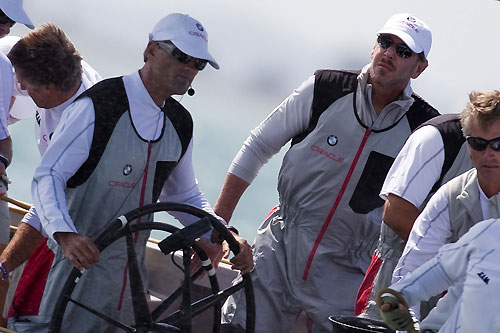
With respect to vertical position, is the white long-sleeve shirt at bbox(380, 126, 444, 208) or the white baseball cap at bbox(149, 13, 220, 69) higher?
the white baseball cap at bbox(149, 13, 220, 69)

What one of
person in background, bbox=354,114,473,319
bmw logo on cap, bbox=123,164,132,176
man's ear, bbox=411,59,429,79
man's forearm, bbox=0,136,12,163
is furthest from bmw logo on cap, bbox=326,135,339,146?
man's forearm, bbox=0,136,12,163

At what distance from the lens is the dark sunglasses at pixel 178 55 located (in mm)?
Answer: 3799

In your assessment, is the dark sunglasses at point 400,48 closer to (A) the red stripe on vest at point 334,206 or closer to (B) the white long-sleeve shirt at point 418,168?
(A) the red stripe on vest at point 334,206

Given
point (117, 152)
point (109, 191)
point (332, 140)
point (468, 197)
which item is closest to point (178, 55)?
point (117, 152)

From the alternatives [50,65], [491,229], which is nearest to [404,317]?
[491,229]

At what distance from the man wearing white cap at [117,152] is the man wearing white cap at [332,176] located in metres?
0.71

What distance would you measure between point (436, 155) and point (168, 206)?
1.05m

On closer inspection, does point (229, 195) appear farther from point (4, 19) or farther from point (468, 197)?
point (468, 197)

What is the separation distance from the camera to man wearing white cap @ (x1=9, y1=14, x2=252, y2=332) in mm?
3736

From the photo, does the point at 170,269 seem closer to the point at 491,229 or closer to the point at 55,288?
the point at 55,288

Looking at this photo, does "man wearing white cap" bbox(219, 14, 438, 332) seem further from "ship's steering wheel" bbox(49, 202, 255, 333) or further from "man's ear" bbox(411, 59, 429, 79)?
"ship's steering wheel" bbox(49, 202, 255, 333)

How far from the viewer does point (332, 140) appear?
4500mm

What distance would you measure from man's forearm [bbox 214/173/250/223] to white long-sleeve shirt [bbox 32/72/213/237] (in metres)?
0.53

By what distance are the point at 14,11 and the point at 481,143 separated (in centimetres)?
216
